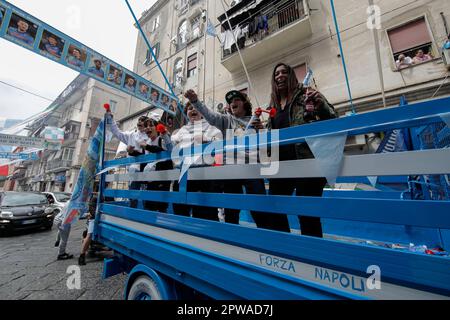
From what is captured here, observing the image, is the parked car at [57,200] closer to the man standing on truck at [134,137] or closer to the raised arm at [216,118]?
the man standing on truck at [134,137]

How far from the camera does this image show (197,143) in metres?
2.11

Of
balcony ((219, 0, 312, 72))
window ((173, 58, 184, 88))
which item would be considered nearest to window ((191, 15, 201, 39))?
window ((173, 58, 184, 88))

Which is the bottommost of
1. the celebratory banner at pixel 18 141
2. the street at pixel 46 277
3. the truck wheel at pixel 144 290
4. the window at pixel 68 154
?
the street at pixel 46 277

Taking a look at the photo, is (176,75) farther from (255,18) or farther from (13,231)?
(13,231)

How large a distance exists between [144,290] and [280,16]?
32.3 ft

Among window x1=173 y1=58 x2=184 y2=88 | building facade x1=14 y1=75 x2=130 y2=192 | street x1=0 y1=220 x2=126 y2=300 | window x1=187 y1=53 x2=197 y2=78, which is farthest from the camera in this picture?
building facade x1=14 y1=75 x2=130 y2=192

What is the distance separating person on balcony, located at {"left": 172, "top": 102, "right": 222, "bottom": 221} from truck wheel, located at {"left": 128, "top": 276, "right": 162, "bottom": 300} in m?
0.64

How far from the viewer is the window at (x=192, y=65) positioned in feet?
38.7

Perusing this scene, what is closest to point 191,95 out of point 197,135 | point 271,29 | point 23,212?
point 197,135

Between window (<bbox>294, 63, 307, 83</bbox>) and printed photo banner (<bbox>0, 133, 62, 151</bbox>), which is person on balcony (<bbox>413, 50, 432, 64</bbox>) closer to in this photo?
window (<bbox>294, 63, 307, 83</bbox>)

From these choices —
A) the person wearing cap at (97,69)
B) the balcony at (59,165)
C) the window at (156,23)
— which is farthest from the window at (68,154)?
the person wearing cap at (97,69)

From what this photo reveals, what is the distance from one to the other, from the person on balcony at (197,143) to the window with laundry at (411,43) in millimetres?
7013

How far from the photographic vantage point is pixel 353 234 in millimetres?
2283

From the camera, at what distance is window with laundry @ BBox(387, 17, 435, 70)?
5.62 meters
